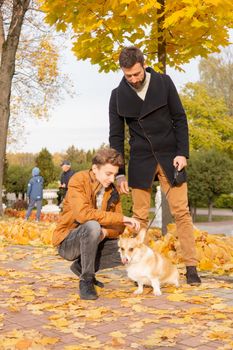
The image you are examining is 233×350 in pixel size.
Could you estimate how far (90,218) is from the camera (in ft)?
15.0

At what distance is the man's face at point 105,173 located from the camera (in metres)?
4.57

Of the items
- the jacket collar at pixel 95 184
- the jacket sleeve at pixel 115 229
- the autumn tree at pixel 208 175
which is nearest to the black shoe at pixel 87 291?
the jacket sleeve at pixel 115 229

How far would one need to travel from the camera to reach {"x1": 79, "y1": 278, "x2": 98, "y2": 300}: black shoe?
4.61 m

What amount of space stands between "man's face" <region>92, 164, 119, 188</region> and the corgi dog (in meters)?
0.49

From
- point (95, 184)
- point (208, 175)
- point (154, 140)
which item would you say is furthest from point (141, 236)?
point (208, 175)

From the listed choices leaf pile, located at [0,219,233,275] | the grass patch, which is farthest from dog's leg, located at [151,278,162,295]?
the grass patch

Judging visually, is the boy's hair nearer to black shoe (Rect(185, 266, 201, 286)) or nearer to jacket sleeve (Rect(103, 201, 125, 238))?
jacket sleeve (Rect(103, 201, 125, 238))

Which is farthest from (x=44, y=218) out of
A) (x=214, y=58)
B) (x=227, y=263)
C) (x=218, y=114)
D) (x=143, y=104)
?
(x=214, y=58)

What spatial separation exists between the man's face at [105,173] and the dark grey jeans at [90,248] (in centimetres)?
36

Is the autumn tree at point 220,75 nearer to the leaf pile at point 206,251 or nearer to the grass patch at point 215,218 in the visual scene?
the grass patch at point 215,218

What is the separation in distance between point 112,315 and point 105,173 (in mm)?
1199

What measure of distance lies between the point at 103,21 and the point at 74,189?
3.82 metres

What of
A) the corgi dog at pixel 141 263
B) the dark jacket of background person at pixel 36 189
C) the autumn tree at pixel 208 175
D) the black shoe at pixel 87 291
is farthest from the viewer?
the autumn tree at pixel 208 175

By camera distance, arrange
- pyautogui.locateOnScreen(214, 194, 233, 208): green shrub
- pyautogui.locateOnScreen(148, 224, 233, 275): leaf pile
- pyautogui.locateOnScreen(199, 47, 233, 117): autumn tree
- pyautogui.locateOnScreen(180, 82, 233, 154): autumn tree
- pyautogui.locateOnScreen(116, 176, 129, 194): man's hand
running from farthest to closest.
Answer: pyautogui.locateOnScreen(199, 47, 233, 117): autumn tree → pyautogui.locateOnScreen(214, 194, 233, 208): green shrub → pyautogui.locateOnScreen(180, 82, 233, 154): autumn tree → pyautogui.locateOnScreen(148, 224, 233, 275): leaf pile → pyautogui.locateOnScreen(116, 176, 129, 194): man's hand
